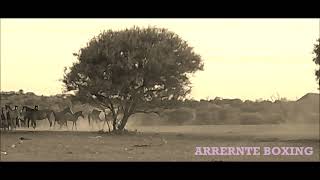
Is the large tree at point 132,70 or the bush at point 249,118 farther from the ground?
the large tree at point 132,70

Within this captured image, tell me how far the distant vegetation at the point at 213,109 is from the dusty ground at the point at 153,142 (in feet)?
1.50

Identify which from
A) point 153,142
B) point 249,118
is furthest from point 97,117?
point 249,118

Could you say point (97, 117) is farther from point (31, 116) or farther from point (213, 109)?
point (213, 109)

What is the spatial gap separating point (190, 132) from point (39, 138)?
756 cm

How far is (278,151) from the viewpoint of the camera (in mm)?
19891

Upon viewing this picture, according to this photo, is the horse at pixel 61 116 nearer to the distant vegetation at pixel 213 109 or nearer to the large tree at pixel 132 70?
the distant vegetation at pixel 213 109

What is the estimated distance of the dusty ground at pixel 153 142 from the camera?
58.9 ft

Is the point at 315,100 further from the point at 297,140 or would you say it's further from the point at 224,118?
the point at 224,118

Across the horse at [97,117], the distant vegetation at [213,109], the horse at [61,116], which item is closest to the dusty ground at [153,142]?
the distant vegetation at [213,109]

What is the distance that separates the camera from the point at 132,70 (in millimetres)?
29453

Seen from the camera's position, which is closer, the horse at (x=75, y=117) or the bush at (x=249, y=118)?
the bush at (x=249, y=118)
